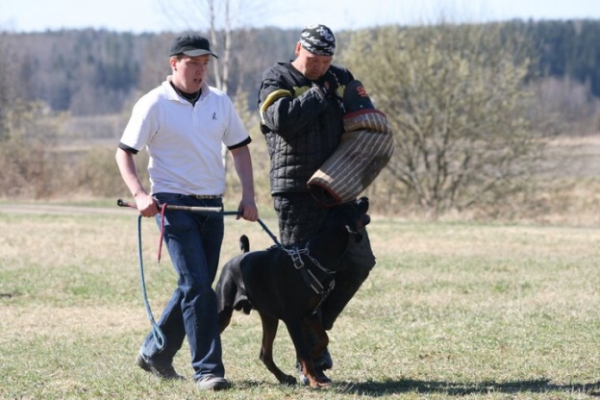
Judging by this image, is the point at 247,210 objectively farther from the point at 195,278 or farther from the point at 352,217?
the point at 352,217

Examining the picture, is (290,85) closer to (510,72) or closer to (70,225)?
(70,225)

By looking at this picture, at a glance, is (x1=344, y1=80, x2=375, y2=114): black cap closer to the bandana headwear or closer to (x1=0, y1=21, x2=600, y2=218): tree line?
the bandana headwear

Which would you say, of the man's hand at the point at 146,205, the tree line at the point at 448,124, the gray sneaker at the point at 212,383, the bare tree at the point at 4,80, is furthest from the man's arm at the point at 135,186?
the bare tree at the point at 4,80

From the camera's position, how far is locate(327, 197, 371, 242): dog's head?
5699mm

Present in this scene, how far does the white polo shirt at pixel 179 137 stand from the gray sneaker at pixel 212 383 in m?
1.02

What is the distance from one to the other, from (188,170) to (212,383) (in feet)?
3.84

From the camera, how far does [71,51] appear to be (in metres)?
140

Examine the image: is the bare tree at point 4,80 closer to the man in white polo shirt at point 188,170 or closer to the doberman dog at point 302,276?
the man in white polo shirt at point 188,170

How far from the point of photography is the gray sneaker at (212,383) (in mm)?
5562

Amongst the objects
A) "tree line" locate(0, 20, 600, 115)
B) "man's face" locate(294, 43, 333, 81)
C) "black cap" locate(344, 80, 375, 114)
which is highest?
"man's face" locate(294, 43, 333, 81)

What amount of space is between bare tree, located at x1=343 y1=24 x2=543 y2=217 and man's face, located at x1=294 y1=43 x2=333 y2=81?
22.8 meters

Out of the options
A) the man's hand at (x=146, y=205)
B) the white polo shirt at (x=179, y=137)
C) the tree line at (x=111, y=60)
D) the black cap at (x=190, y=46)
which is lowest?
the tree line at (x=111, y=60)

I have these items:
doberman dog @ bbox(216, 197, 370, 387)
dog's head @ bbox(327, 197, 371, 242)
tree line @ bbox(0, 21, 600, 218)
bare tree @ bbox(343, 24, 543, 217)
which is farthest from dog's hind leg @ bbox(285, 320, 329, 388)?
bare tree @ bbox(343, 24, 543, 217)

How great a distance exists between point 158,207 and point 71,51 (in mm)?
138866
